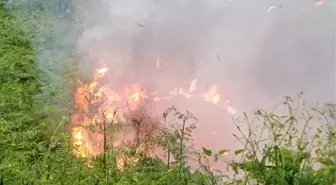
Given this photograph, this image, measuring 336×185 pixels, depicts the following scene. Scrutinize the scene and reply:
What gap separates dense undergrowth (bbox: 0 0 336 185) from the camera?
302cm

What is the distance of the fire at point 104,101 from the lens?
4691mm

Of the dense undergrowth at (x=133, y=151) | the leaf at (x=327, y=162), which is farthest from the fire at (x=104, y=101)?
the leaf at (x=327, y=162)

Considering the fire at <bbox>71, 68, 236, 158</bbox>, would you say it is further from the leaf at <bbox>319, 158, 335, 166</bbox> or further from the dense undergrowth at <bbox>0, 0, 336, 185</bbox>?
the leaf at <bbox>319, 158, 335, 166</bbox>

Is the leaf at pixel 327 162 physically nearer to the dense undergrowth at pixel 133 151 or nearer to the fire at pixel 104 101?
the dense undergrowth at pixel 133 151

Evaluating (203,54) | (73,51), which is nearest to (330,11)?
(203,54)

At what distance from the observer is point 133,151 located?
157 inches

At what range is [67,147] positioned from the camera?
4.12 m

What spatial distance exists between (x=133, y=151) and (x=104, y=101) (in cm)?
141

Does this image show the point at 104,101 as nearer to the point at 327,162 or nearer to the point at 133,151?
the point at 133,151

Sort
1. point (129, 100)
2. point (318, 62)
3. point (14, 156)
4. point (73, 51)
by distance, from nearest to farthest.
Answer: point (14, 156) → point (129, 100) → point (318, 62) → point (73, 51)

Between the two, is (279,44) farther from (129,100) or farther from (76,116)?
(76,116)

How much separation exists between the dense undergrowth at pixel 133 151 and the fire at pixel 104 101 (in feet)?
0.58

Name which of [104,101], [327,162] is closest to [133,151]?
[104,101]

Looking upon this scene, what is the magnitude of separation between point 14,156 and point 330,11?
14.6 ft
